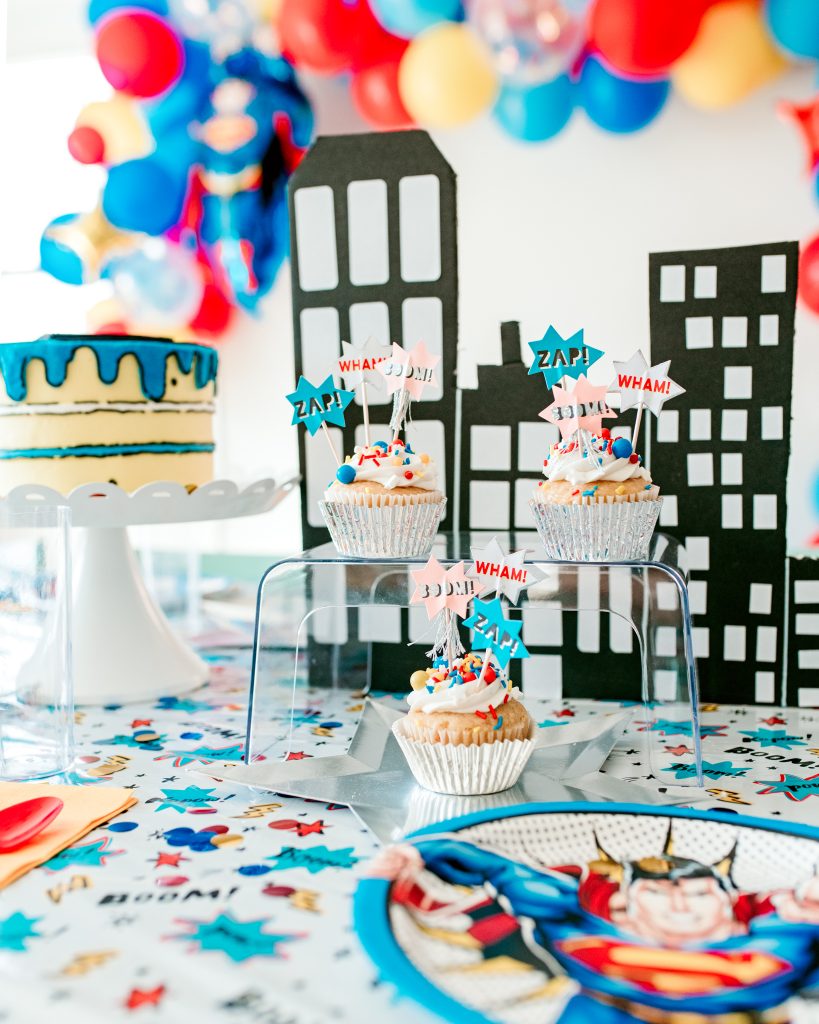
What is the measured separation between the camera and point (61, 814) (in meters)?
1.13

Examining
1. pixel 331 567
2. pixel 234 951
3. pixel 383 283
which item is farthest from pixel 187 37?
pixel 234 951

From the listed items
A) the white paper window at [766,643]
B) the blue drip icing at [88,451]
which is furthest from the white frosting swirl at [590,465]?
the blue drip icing at [88,451]

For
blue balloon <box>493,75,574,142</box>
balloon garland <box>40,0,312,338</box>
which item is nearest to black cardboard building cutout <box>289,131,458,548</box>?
blue balloon <box>493,75,574,142</box>

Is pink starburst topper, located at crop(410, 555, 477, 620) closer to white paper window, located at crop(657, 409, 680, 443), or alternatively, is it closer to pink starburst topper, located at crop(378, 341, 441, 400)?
pink starburst topper, located at crop(378, 341, 441, 400)

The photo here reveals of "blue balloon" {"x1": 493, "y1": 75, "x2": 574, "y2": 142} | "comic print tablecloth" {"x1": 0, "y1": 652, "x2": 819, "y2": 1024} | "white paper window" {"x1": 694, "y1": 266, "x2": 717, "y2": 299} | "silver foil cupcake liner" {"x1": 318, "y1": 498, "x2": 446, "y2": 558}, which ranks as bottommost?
"comic print tablecloth" {"x1": 0, "y1": 652, "x2": 819, "y2": 1024}

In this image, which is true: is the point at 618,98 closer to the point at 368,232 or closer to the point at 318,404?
the point at 368,232

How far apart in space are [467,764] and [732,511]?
70 cm

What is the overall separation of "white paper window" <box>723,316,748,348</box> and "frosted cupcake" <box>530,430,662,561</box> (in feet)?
1.20

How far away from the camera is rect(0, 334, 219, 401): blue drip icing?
156cm

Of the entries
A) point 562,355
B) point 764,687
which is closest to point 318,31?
point 562,355

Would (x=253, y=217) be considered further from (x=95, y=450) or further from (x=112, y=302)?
(x=95, y=450)

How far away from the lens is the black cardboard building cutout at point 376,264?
169 cm

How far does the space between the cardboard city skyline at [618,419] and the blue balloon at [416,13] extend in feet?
2.50

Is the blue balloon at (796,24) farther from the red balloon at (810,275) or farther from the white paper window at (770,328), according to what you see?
the white paper window at (770,328)
